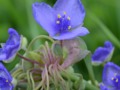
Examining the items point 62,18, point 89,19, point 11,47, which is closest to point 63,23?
point 62,18

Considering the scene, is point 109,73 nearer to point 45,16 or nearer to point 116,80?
point 116,80

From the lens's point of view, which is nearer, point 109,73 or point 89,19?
point 109,73

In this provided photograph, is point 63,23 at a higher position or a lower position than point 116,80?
higher

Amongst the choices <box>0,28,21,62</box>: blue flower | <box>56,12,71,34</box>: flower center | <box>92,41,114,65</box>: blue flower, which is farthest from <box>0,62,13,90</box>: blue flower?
<box>92,41,114,65</box>: blue flower

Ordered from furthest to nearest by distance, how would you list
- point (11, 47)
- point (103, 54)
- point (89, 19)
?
point (89, 19)
point (103, 54)
point (11, 47)

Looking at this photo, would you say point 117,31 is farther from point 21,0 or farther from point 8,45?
point 8,45

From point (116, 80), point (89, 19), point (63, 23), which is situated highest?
point (89, 19)

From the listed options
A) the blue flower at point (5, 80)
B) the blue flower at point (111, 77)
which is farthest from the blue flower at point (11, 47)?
the blue flower at point (111, 77)
